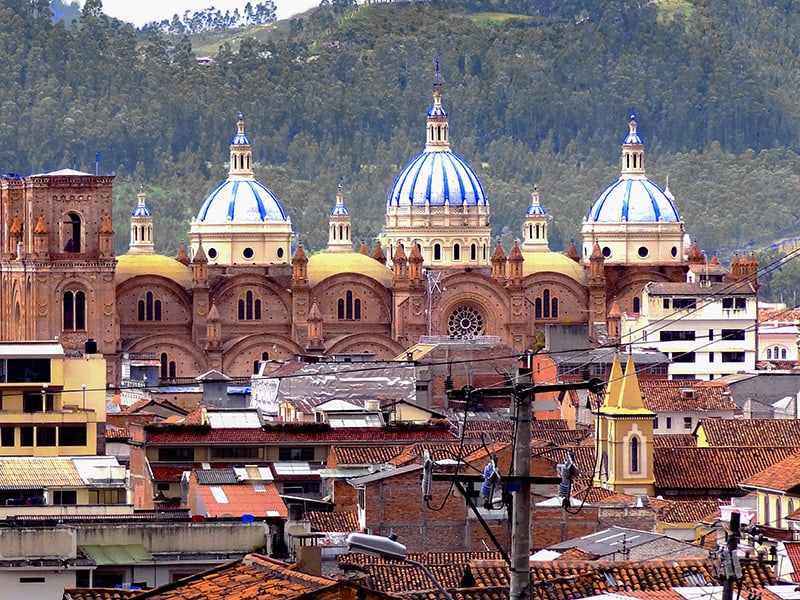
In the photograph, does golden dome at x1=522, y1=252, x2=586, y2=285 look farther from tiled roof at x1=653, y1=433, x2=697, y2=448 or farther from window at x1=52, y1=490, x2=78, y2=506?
window at x1=52, y1=490, x2=78, y2=506

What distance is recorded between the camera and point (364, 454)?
63.2 metres

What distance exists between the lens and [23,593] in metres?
40.6

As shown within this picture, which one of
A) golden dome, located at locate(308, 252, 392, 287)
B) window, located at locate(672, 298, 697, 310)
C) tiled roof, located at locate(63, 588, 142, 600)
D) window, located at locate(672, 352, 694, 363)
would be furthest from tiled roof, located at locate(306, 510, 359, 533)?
golden dome, located at locate(308, 252, 392, 287)

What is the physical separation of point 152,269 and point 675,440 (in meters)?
50.0

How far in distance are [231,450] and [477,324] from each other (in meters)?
62.2

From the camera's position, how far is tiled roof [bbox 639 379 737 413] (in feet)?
294

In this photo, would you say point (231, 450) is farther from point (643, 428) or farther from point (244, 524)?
point (244, 524)

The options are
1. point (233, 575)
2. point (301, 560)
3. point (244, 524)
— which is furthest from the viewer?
point (244, 524)

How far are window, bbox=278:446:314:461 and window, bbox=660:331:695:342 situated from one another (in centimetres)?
5713

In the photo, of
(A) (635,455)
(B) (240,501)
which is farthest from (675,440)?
(B) (240,501)

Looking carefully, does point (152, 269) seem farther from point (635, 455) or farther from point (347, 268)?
point (635, 455)

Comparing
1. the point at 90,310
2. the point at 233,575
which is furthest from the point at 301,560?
the point at 90,310

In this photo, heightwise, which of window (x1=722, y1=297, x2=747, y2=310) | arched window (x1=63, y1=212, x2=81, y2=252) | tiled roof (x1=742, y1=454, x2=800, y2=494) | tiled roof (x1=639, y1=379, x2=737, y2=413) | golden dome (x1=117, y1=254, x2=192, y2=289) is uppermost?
arched window (x1=63, y1=212, x2=81, y2=252)

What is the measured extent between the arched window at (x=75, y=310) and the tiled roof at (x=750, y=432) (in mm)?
46273
